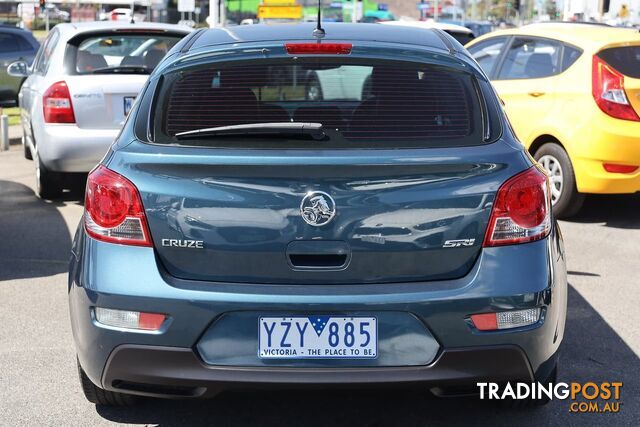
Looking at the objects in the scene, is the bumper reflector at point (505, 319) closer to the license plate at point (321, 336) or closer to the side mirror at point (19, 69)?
the license plate at point (321, 336)

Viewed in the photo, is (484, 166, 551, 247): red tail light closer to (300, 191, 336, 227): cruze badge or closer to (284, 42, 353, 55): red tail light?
(300, 191, 336, 227): cruze badge

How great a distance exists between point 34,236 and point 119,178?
4.56m

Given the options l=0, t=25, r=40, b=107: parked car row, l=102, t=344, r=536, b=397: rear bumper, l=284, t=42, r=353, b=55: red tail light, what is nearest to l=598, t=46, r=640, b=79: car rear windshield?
l=284, t=42, r=353, b=55: red tail light

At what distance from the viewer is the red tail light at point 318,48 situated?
12.9 ft

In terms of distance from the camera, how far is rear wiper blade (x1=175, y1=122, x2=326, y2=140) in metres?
3.62

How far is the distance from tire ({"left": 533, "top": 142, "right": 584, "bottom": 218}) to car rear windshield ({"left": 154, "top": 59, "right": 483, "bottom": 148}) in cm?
487

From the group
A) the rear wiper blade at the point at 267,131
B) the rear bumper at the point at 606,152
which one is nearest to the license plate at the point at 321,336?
the rear wiper blade at the point at 267,131

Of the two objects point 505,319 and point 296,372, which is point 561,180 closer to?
point 505,319

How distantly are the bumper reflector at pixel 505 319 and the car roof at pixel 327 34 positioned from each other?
1214mm

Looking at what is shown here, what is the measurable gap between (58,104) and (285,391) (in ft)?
19.0

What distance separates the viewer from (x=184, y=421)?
4.21m

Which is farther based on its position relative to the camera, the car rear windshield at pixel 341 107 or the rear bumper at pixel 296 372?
the car rear windshield at pixel 341 107

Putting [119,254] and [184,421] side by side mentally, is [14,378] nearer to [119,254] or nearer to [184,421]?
[184,421]

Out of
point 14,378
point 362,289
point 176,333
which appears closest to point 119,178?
point 176,333
